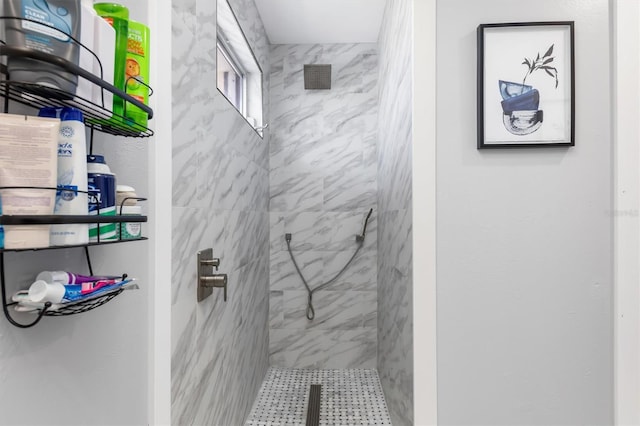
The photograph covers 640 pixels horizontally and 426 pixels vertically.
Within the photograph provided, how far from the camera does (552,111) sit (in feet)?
3.98

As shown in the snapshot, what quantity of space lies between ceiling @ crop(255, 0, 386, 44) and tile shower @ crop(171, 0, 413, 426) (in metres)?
0.07

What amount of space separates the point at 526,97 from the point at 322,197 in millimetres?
1653

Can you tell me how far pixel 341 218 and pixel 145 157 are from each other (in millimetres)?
1862

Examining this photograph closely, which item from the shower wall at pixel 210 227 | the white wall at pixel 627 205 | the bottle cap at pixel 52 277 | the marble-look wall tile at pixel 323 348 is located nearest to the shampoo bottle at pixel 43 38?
the bottle cap at pixel 52 277

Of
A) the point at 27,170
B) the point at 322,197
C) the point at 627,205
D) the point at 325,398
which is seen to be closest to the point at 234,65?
the point at 322,197

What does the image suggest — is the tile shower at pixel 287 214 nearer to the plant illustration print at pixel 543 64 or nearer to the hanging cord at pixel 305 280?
the hanging cord at pixel 305 280

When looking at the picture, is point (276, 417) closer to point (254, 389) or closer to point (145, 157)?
point (254, 389)

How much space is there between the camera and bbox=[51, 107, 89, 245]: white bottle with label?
58 centimetres

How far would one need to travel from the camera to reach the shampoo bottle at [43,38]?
0.50m

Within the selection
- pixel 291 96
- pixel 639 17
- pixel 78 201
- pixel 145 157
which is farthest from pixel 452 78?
pixel 291 96

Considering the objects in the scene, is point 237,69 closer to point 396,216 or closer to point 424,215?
point 396,216

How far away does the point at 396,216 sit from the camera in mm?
1719

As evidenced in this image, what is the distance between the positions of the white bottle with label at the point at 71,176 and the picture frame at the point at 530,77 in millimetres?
1170

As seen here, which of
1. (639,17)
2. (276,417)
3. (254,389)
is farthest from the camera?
(254,389)
